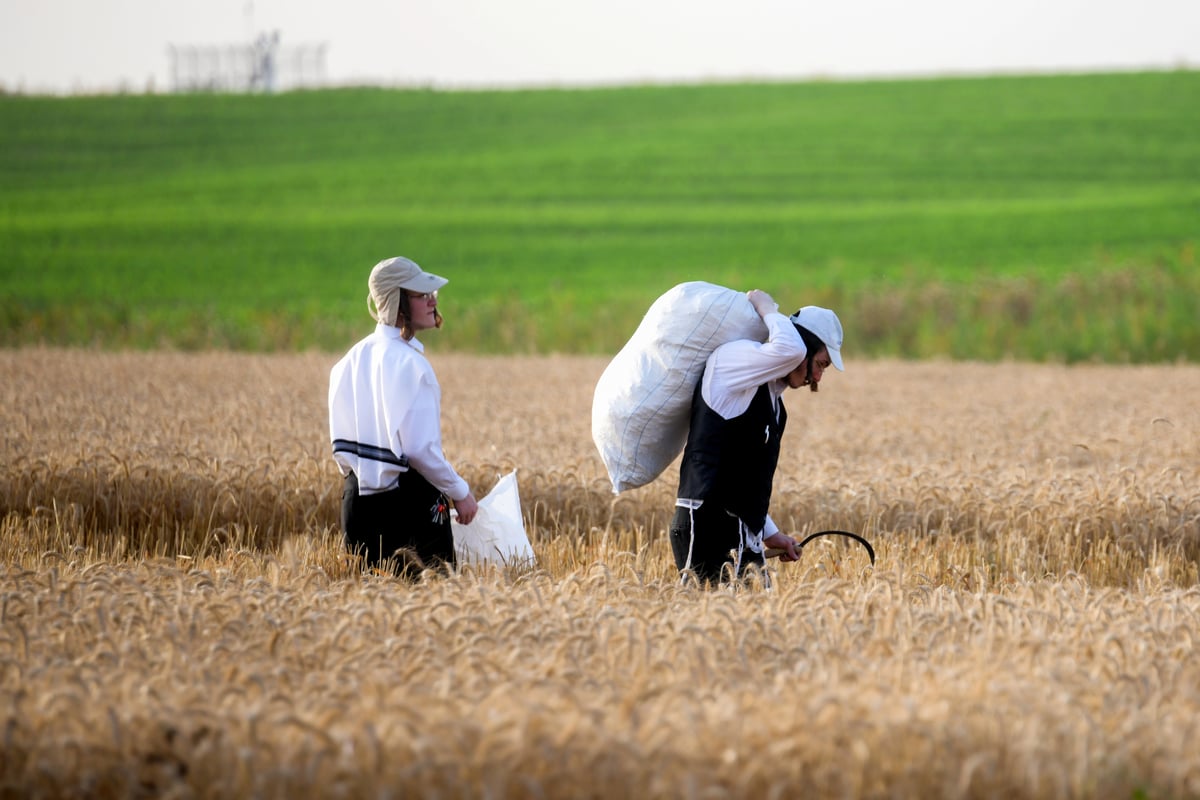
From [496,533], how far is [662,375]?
1.22 metres

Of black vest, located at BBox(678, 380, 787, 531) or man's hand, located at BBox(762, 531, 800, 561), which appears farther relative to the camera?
man's hand, located at BBox(762, 531, 800, 561)

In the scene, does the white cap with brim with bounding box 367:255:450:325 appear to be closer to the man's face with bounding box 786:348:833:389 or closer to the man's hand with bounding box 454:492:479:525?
the man's hand with bounding box 454:492:479:525

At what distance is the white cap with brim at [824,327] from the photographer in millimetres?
5309

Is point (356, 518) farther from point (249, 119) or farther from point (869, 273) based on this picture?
point (249, 119)

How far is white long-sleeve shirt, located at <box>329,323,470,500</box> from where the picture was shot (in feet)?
18.1

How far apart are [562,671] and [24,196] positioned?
124 ft

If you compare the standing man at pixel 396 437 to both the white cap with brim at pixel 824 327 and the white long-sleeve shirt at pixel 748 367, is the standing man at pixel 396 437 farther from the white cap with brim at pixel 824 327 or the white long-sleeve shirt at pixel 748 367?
the white cap with brim at pixel 824 327

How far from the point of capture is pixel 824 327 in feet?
17.6

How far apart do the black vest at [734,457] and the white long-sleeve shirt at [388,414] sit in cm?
105

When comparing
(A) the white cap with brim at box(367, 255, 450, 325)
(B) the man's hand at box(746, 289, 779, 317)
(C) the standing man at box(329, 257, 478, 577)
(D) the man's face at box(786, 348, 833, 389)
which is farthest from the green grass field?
(D) the man's face at box(786, 348, 833, 389)

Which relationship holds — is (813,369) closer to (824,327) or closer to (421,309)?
(824,327)

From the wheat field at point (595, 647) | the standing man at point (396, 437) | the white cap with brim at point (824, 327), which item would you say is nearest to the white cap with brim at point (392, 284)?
the standing man at point (396, 437)

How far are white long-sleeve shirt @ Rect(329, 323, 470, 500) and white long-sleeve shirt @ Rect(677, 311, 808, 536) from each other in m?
1.16

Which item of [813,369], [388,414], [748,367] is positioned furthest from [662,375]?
[388,414]
